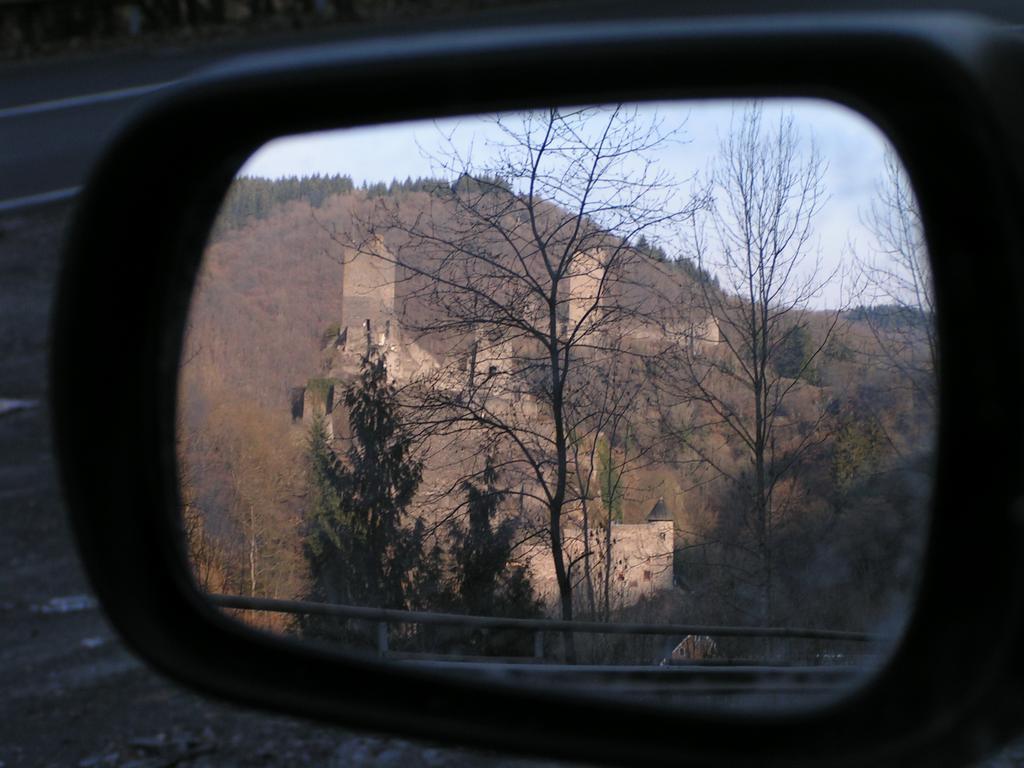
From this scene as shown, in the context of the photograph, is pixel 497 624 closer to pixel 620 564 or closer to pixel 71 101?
pixel 620 564

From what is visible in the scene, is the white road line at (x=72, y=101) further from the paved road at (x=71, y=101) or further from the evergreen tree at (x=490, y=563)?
the evergreen tree at (x=490, y=563)

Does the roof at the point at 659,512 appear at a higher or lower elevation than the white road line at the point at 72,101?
lower

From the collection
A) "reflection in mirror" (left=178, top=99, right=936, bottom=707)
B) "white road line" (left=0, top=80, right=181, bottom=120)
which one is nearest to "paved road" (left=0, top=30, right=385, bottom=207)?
"white road line" (left=0, top=80, right=181, bottom=120)

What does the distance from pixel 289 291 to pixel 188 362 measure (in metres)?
0.27

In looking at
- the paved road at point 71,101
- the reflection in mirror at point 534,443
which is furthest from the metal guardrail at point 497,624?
the paved road at point 71,101

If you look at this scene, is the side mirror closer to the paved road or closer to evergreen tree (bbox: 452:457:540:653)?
evergreen tree (bbox: 452:457:540:653)

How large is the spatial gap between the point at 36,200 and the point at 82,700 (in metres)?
7.57

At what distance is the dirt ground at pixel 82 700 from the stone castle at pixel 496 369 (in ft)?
3.05

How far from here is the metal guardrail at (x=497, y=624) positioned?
1931 millimetres

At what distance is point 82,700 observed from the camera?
13.7 ft

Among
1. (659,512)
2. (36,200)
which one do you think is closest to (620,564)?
(659,512)

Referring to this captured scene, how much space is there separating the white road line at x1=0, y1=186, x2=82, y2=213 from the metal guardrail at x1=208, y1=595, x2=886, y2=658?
9244mm

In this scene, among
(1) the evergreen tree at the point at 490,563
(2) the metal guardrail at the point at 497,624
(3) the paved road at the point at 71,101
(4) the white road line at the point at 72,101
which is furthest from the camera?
(4) the white road line at the point at 72,101

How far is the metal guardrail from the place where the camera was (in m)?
1.93
